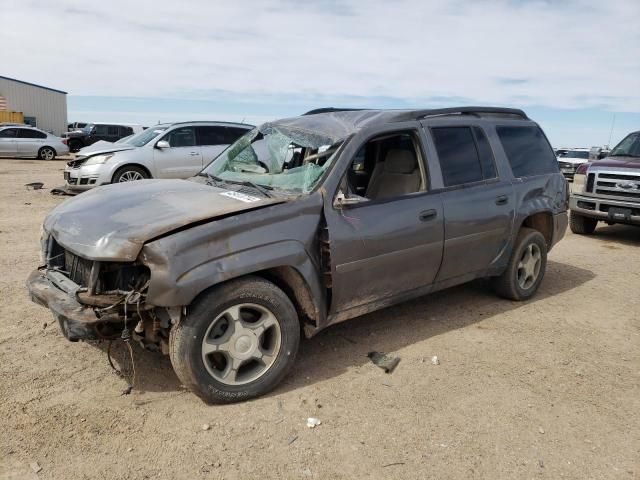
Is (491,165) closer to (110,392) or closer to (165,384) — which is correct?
(165,384)

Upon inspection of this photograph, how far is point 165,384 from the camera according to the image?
3574 mm

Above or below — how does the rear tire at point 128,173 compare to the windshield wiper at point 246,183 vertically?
below

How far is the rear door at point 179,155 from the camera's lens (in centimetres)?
Result: 1130

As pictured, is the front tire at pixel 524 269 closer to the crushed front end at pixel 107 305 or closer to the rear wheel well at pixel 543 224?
the rear wheel well at pixel 543 224

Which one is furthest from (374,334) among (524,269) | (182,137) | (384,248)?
(182,137)

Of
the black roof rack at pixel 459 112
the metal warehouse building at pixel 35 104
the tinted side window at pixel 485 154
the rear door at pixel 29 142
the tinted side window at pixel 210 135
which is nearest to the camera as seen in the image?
the black roof rack at pixel 459 112

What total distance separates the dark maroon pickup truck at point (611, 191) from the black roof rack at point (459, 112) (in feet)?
13.3

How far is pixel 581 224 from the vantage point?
9.62 metres

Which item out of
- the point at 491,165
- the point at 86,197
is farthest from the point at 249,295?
the point at 491,165

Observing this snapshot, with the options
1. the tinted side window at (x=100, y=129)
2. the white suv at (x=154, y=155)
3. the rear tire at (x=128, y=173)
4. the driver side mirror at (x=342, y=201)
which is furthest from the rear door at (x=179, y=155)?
the tinted side window at (x=100, y=129)

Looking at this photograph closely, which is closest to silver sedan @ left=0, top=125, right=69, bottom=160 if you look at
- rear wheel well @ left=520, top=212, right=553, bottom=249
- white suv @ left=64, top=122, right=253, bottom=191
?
white suv @ left=64, top=122, right=253, bottom=191

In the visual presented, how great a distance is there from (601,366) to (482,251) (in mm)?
1311

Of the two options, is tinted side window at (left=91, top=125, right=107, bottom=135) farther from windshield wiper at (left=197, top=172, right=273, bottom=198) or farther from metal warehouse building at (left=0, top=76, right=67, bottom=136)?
windshield wiper at (left=197, top=172, right=273, bottom=198)

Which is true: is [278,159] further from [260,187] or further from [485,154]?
[485,154]
